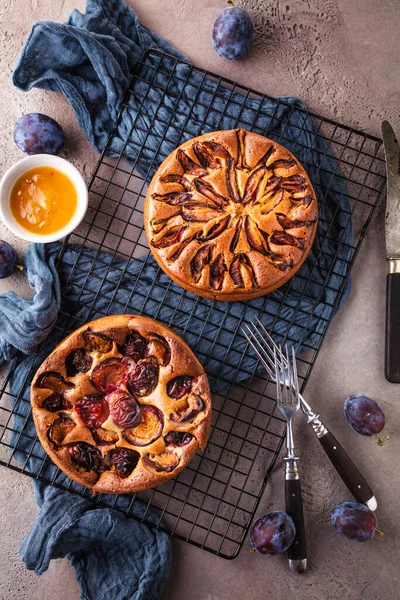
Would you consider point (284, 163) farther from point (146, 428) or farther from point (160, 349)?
point (146, 428)

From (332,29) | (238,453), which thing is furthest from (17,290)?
(332,29)

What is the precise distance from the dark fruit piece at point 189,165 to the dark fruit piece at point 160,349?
2.75ft

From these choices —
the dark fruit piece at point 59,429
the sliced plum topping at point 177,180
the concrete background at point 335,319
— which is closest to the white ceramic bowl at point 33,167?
the concrete background at point 335,319

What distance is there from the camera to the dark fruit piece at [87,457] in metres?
3.03

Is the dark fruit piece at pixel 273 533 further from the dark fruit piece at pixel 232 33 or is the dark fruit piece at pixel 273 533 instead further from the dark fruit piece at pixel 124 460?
the dark fruit piece at pixel 232 33

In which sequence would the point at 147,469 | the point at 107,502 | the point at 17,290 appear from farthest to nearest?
the point at 17,290
the point at 107,502
the point at 147,469

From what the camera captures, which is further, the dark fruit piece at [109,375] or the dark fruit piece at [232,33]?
the dark fruit piece at [232,33]

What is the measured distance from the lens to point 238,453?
3395 mm

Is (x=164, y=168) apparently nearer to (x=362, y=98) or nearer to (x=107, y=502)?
(x=362, y=98)

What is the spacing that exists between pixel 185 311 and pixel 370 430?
46.7 inches

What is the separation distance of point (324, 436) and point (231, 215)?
1252mm

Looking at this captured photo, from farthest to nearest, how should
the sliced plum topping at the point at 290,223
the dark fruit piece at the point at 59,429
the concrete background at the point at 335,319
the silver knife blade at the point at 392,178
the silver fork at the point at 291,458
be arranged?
the concrete background at the point at 335,319, the silver knife blade at the point at 392,178, the silver fork at the point at 291,458, the sliced plum topping at the point at 290,223, the dark fruit piece at the point at 59,429

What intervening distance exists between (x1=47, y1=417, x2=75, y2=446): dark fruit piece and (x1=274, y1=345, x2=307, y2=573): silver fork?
1053 mm

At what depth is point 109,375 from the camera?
3.08m
